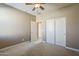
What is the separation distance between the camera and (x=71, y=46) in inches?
112

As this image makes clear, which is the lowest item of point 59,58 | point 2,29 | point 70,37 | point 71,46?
point 59,58

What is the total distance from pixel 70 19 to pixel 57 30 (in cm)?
48

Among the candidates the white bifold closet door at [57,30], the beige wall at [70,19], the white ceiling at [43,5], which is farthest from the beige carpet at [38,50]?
the white ceiling at [43,5]

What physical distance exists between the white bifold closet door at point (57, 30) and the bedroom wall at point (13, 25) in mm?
517

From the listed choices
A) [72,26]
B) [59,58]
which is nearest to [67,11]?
[72,26]

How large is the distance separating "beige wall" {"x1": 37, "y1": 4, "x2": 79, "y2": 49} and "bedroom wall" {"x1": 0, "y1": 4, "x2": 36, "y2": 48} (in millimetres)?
422

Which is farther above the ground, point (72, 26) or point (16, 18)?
point (16, 18)

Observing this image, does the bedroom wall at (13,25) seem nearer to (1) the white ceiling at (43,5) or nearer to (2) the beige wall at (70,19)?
(1) the white ceiling at (43,5)

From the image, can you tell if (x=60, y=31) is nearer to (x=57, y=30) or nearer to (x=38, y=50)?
(x=57, y=30)

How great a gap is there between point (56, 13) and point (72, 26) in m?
0.62

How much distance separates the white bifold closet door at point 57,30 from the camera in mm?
2795

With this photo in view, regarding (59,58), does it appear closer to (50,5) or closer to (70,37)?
(70,37)

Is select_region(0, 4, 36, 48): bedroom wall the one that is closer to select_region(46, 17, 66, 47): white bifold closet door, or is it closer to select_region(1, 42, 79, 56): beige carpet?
select_region(1, 42, 79, 56): beige carpet

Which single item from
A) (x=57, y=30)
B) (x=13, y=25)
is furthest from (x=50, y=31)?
(x=13, y=25)
